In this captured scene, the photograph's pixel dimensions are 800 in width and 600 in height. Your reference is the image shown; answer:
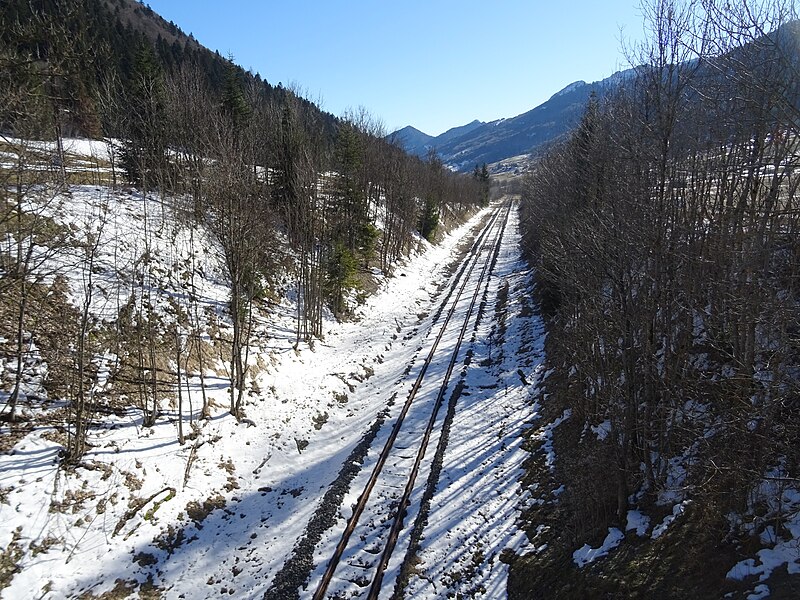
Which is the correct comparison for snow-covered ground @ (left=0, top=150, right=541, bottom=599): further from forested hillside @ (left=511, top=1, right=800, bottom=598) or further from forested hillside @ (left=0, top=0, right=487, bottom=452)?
forested hillside @ (left=511, top=1, right=800, bottom=598)

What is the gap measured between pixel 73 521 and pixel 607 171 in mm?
13671

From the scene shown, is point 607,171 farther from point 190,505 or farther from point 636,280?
point 190,505

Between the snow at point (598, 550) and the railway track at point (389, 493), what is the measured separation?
3.60 metres

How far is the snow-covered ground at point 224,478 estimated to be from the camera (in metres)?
8.43

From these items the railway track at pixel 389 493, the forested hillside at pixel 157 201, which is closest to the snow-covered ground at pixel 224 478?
the forested hillside at pixel 157 201

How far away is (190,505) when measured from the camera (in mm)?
10344

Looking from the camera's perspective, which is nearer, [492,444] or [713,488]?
[713,488]

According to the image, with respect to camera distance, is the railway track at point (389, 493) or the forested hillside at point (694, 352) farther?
the railway track at point (389, 493)

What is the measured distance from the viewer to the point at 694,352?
11102mm

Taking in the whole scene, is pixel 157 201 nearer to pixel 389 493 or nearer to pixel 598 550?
pixel 389 493

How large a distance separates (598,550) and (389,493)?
4802 mm

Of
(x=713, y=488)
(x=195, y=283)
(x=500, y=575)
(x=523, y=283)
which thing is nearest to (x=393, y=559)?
(x=500, y=575)

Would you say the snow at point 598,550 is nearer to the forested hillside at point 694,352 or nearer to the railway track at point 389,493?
the forested hillside at point 694,352

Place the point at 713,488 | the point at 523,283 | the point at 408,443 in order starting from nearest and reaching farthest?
the point at 713,488 < the point at 408,443 < the point at 523,283
